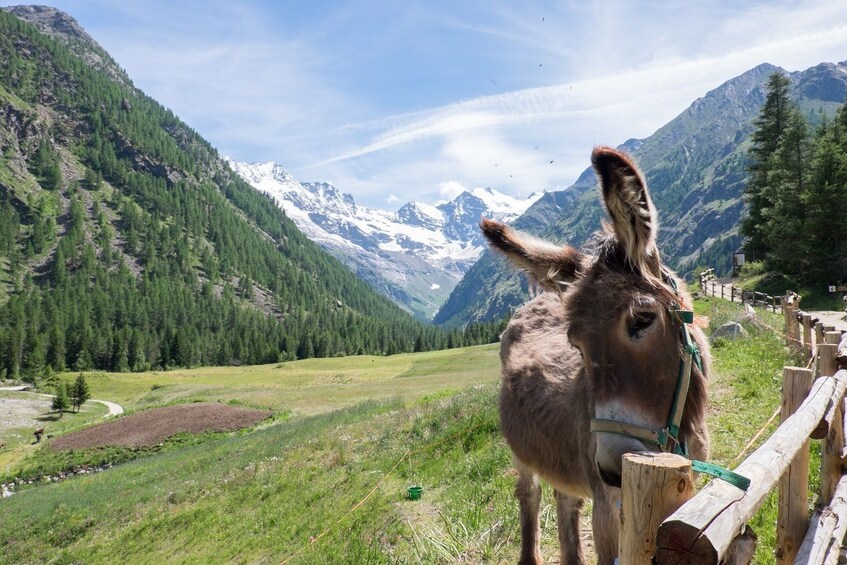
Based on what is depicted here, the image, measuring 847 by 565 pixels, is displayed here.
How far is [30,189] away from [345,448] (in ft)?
717

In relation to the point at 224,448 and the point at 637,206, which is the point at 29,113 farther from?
the point at 637,206

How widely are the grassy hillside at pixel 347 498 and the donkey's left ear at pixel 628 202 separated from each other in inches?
178

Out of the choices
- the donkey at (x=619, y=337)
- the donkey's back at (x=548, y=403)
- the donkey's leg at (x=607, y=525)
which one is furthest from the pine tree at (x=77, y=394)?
the donkey's leg at (x=607, y=525)

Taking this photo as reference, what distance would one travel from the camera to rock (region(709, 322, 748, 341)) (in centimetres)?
1869

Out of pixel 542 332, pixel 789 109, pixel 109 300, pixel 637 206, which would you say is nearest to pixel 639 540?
pixel 637 206

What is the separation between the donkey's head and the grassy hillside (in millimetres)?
3884

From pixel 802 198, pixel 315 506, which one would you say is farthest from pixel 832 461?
pixel 802 198

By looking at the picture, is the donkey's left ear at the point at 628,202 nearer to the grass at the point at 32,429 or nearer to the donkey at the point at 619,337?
the donkey at the point at 619,337

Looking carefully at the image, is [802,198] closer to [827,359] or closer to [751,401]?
[751,401]

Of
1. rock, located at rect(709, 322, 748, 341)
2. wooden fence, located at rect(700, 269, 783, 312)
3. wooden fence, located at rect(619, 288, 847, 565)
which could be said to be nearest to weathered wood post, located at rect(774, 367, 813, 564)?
wooden fence, located at rect(619, 288, 847, 565)

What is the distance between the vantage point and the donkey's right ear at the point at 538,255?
12.1 feet

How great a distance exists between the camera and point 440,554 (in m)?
7.53

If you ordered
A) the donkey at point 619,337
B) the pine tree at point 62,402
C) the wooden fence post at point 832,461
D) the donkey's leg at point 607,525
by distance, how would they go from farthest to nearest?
the pine tree at point 62,402
the wooden fence post at point 832,461
the donkey's leg at point 607,525
the donkey at point 619,337

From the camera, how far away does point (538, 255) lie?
374 cm
